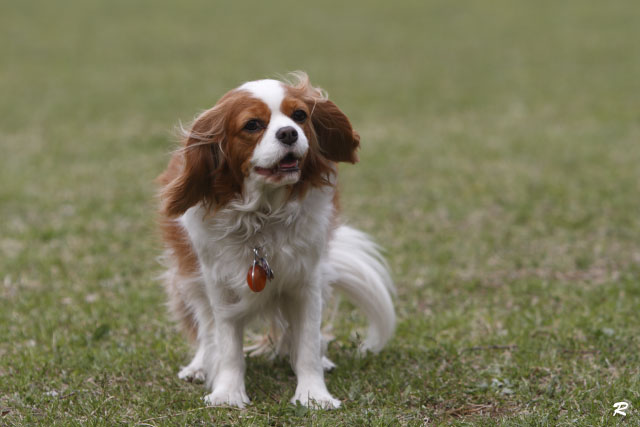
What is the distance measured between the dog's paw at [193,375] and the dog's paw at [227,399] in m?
0.38

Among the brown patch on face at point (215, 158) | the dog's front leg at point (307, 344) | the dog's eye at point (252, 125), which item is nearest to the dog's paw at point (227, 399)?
the dog's front leg at point (307, 344)

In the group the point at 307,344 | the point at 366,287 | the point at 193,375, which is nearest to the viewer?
the point at 307,344

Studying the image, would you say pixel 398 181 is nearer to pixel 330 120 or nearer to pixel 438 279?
pixel 438 279

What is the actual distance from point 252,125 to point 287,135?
191 mm

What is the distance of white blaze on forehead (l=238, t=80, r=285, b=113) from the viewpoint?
370 centimetres

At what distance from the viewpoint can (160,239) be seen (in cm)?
470

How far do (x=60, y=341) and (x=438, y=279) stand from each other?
9.08ft

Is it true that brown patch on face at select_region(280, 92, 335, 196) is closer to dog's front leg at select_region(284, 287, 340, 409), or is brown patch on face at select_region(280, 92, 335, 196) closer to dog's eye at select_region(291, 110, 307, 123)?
dog's eye at select_region(291, 110, 307, 123)

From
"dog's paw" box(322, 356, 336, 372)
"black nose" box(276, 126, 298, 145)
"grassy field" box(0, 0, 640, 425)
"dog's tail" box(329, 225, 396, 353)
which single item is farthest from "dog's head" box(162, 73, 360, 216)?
"dog's paw" box(322, 356, 336, 372)

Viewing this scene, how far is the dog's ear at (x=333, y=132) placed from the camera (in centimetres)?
396

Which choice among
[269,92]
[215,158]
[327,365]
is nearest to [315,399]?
[327,365]

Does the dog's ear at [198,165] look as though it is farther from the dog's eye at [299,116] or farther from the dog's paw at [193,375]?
the dog's paw at [193,375]

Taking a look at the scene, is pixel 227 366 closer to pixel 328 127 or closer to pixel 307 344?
pixel 307 344

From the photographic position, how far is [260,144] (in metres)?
3.68
